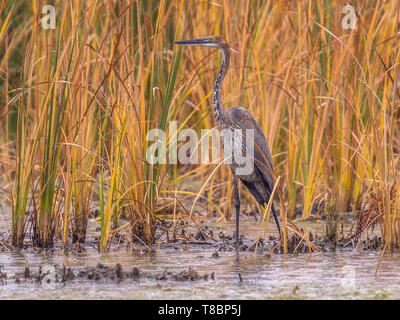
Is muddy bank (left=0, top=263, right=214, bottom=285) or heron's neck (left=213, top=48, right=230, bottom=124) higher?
heron's neck (left=213, top=48, right=230, bottom=124)

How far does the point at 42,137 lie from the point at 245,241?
1.85m

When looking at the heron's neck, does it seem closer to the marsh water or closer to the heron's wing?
the heron's wing

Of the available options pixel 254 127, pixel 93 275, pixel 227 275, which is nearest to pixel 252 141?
pixel 254 127

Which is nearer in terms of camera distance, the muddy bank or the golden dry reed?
the muddy bank

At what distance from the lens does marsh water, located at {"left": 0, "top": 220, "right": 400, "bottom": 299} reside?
4.24 m

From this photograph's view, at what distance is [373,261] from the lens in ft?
16.9

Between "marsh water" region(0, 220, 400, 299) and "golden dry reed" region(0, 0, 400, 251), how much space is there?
0.88 ft

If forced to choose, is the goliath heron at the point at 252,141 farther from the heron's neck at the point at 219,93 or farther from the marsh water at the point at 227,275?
the marsh water at the point at 227,275

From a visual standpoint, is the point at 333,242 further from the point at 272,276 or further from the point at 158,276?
the point at 158,276

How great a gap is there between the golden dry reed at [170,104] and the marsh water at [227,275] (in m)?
0.27

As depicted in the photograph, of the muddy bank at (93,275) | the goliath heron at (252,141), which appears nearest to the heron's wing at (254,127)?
the goliath heron at (252,141)

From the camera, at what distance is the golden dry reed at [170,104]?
516cm

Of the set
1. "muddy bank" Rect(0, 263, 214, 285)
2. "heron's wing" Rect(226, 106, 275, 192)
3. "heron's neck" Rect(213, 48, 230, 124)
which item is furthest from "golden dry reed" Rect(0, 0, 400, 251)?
"muddy bank" Rect(0, 263, 214, 285)

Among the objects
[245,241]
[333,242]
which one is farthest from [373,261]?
[245,241]
